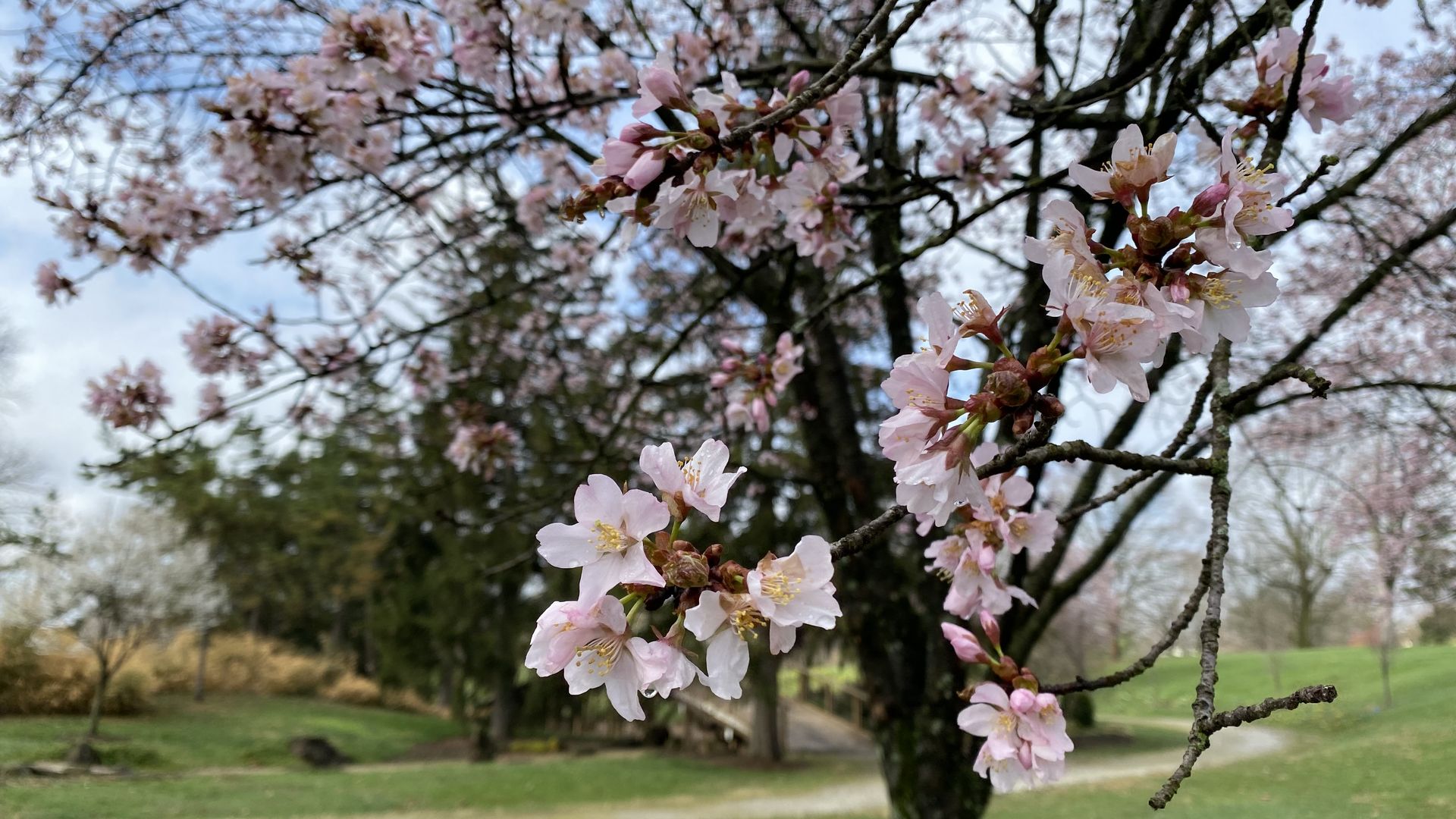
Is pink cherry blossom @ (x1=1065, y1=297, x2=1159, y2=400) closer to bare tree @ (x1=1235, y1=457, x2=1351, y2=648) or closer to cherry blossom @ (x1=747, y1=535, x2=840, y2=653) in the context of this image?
cherry blossom @ (x1=747, y1=535, x2=840, y2=653)

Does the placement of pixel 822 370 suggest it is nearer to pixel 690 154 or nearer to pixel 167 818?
pixel 690 154

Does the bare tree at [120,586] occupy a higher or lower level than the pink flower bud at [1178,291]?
lower

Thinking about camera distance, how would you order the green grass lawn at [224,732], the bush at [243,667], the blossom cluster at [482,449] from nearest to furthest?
1. the blossom cluster at [482,449]
2. the green grass lawn at [224,732]
3. the bush at [243,667]

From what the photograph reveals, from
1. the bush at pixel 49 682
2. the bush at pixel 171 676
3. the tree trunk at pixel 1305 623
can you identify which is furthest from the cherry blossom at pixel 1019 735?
the bush at pixel 171 676

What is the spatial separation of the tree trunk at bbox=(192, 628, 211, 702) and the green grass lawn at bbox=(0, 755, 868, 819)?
471cm

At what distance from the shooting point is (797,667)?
1364 centimetres

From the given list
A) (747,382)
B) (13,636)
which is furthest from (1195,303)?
(13,636)

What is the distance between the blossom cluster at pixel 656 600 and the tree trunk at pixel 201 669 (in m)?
15.3

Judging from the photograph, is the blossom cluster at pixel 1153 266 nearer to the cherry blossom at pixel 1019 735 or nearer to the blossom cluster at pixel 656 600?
the blossom cluster at pixel 656 600

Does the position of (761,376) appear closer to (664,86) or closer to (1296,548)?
(664,86)

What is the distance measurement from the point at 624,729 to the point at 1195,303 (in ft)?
51.7

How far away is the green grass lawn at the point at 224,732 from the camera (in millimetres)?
7098

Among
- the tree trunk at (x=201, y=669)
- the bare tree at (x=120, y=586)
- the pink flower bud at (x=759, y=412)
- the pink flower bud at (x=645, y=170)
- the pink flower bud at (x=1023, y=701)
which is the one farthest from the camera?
the tree trunk at (x=201, y=669)

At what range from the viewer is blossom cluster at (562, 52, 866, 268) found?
99 centimetres
